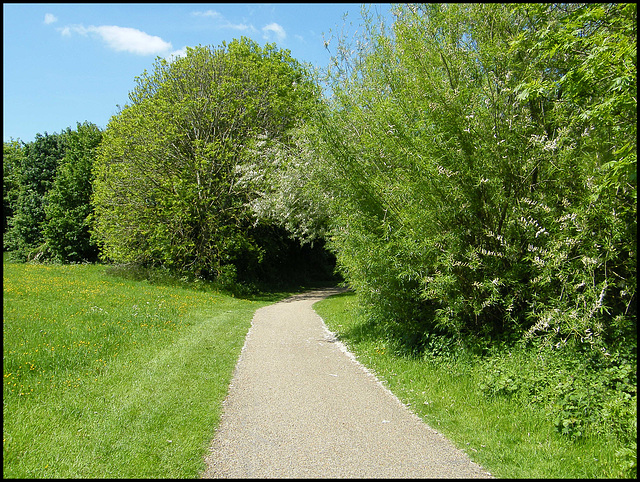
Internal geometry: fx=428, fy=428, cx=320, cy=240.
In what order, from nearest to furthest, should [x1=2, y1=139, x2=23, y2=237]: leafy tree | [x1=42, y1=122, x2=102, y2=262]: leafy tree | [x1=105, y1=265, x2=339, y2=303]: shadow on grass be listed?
[x1=105, y1=265, x2=339, y2=303]: shadow on grass < [x1=42, y1=122, x2=102, y2=262]: leafy tree < [x1=2, y1=139, x2=23, y2=237]: leafy tree

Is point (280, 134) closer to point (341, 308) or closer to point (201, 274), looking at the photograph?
point (201, 274)

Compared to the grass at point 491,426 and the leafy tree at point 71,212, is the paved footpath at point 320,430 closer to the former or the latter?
the grass at point 491,426

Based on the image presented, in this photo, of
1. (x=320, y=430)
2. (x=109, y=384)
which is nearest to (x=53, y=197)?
(x=109, y=384)

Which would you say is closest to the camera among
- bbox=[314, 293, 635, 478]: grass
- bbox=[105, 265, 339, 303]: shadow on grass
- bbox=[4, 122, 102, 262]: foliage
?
bbox=[314, 293, 635, 478]: grass

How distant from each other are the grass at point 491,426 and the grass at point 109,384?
2.88 meters

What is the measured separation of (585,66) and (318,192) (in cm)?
643

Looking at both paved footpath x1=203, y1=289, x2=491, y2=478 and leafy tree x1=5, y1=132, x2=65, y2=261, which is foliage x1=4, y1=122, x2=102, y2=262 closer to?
leafy tree x1=5, y1=132, x2=65, y2=261

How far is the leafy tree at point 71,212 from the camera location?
1169 inches

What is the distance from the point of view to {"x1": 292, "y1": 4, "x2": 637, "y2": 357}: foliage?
5.20 metres

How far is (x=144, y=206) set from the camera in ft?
71.3

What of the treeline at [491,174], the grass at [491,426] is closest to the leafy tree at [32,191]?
the treeline at [491,174]

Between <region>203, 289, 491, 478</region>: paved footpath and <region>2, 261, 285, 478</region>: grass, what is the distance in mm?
343

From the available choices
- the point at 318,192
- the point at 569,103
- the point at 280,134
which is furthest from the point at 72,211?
the point at 569,103

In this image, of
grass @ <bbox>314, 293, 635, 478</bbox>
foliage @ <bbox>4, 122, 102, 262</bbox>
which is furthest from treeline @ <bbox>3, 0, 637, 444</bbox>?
foliage @ <bbox>4, 122, 102, 262</bbox>
